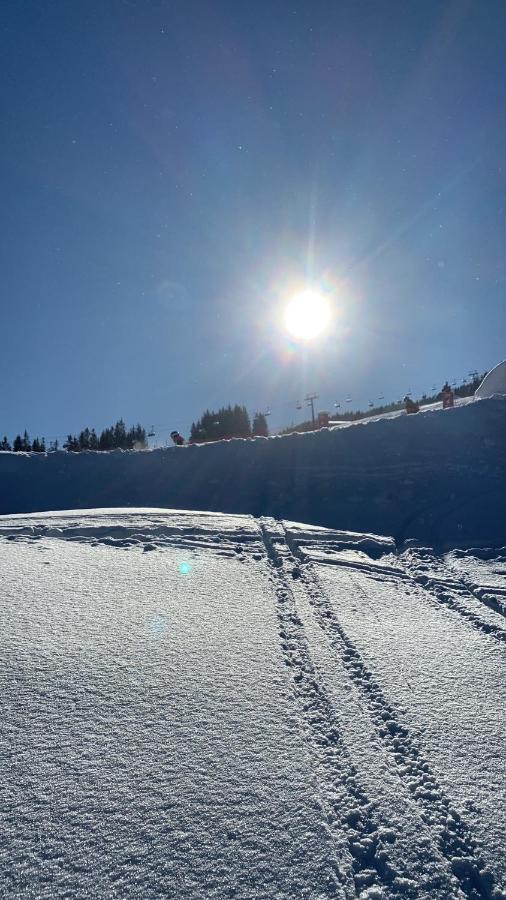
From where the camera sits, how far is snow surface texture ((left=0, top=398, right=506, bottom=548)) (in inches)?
425

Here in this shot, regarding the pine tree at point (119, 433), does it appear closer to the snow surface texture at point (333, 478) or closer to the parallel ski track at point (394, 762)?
the snow surface texture at point (333, 478)

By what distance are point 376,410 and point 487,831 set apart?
4960 centimetres

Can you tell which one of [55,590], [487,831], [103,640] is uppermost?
[55,590]

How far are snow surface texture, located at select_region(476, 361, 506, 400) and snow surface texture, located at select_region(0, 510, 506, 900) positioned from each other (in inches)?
860

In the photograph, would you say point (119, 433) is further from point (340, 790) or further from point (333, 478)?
point (340, 790)

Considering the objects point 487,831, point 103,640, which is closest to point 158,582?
point 103,640

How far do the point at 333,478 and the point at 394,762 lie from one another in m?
10.4

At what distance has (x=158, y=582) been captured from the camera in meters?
5.74

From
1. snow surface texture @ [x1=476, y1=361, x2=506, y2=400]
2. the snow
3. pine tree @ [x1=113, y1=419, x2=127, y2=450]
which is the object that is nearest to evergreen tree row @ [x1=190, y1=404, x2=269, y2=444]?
pine tree @ [x1=113, y1=419, x2=127, y2=450]

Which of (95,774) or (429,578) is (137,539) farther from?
(95,774)

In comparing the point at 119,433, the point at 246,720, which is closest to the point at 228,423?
the point at 119,433

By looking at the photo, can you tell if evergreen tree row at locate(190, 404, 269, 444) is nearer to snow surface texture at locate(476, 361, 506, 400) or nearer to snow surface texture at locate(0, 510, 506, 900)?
snow surface texture at locate(476, 361, 506, 400)

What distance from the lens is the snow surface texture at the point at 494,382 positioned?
2480 cm

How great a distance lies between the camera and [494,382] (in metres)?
25.3
